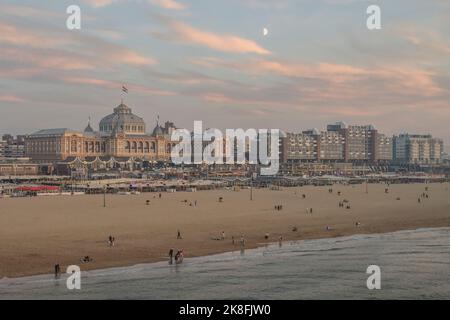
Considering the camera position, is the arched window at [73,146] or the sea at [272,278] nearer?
the sea at [272,278]

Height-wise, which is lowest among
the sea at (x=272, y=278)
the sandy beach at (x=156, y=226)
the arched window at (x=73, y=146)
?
the sea at (x=272, y=278)

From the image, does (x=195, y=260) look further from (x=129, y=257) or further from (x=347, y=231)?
(x=347, y=231)

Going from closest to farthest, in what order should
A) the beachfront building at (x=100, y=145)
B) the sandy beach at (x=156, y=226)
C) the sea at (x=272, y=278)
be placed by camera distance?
the sea at (x=272, y=278)
the sandy beach at (x=156, y=226)
the beachfront building at (x=100, y=145)

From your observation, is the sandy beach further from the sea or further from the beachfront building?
the beachfront building

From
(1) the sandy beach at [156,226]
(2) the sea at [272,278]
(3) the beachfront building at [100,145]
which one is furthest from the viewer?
(3) the beachfront building at [100,145]

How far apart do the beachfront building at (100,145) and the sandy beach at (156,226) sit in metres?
101

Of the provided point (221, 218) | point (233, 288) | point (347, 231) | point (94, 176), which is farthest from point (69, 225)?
point (94, 176)

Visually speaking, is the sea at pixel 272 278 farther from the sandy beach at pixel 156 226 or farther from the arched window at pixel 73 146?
the arched window at pixel 73 146

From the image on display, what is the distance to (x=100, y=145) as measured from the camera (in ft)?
602

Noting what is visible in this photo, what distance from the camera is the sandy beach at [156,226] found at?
32812mm

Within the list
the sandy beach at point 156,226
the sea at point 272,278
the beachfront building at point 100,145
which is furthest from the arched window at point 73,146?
the sea at point 272,278

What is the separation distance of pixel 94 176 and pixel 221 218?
84.2m

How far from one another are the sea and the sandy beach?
2.34 metres

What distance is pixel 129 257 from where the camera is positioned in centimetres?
3247
